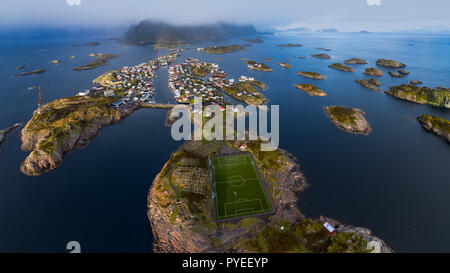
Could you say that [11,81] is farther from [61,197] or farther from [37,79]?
[61,197]

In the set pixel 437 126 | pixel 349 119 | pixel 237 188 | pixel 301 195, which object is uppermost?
pixel 349 119

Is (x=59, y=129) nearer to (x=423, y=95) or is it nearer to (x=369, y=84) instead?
(x=423, y=95)

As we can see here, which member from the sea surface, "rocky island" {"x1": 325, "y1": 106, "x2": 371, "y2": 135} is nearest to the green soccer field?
the sea surface

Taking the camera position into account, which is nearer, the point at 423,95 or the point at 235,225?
the point at 235,225

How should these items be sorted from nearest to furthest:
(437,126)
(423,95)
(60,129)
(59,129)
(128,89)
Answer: (59,129) → (60,129) → (437,126) → (423,95) → (128,89)

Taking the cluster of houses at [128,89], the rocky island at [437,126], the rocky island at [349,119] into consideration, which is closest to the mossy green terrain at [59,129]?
the cluster of houses at [128,89]

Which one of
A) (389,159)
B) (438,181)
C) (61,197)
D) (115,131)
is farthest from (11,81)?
(438,181)

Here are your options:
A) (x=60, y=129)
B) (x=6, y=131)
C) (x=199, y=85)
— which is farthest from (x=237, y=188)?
(x=6, y=131)

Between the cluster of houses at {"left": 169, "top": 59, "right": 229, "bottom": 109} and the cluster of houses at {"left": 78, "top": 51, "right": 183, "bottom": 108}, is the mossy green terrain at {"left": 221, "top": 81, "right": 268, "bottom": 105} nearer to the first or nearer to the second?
the cluster of houses at {"left": 169, "top": 59, "right": 229, "bottom": 109}
